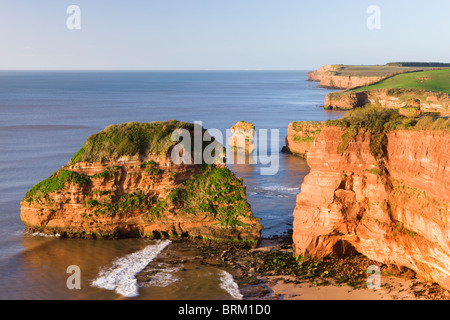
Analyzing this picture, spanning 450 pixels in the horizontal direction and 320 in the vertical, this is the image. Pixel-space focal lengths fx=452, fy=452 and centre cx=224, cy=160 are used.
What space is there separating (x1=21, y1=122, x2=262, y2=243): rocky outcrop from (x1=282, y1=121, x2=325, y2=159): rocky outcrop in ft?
86.1

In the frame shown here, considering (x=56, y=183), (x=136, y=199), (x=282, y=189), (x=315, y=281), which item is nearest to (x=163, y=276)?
(x=136, y=199)

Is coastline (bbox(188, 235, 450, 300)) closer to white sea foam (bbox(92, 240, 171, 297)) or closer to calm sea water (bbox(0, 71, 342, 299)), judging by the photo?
calm sea water (bbox(0, 71, 342, 299))

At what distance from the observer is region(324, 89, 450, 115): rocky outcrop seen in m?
82.4

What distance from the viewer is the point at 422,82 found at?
10906 cm

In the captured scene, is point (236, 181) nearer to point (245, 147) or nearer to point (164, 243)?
point (164, 243)

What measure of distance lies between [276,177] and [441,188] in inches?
1076

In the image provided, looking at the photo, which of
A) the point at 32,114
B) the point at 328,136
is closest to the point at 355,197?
the point at 328,136

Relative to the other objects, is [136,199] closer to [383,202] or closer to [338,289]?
[338,289]

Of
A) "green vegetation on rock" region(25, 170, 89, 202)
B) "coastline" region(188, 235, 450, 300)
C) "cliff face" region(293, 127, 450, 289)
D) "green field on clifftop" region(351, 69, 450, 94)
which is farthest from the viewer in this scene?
"green field on clifftop" region(351, 69, 450, 94)

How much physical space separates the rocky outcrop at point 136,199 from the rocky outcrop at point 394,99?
190ft

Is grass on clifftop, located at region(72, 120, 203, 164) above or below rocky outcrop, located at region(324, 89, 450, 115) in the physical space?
below

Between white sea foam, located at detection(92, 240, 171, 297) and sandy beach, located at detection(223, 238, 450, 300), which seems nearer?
sandy beach, located at detection(223, 238, 450, 300)

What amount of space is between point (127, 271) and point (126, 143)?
9201mm

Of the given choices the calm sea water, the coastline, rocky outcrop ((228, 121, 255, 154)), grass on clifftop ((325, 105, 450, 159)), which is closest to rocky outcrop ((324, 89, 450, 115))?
the calm sea water
